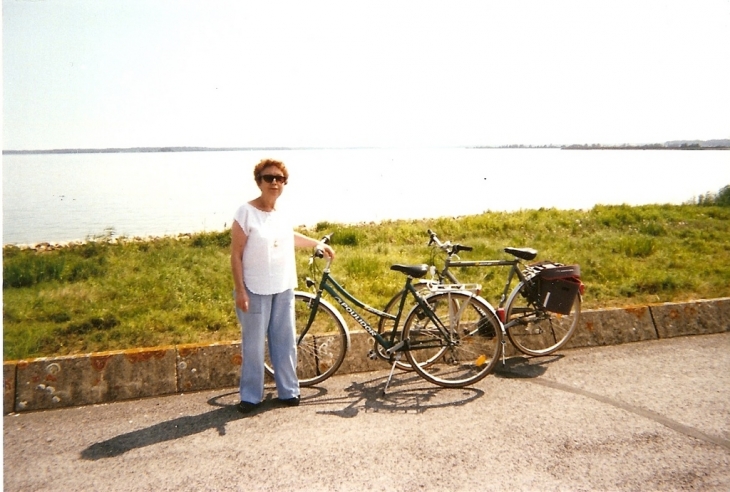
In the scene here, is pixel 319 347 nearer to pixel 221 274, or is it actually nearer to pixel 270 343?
pixel 270 343

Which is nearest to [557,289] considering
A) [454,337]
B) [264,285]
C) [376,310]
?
[454,337]

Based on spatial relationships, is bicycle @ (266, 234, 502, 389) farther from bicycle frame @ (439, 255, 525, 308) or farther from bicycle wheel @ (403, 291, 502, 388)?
bicycle frame @ (439, 255, 525, 308)

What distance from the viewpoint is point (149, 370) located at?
15.5 feet

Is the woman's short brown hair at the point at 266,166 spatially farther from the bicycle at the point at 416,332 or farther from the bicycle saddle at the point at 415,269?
the bicycle saddle at the point at 415,269

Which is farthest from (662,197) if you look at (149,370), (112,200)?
(112,200)

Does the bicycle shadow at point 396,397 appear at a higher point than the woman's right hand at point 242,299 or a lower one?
lower

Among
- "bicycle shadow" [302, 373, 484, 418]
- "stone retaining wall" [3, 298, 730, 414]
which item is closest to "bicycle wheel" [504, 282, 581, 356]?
"bicycle shadow" [302, 373, 484, 418]

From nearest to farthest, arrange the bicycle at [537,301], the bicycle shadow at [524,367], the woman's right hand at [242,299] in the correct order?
1. the woman's right hand at [242,299]
2. the bicycle shadow at [524,367]
3. the bicycle at [537,301]

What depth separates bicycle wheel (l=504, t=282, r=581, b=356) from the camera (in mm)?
5582

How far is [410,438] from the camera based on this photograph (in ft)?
12.7

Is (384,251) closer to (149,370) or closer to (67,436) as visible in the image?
(149,370)

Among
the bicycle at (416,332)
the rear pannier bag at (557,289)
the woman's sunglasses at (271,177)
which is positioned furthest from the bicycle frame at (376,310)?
the rear pannier bag at (557,289)

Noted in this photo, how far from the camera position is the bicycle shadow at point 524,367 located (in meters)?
5.13

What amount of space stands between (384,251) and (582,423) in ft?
20.0
